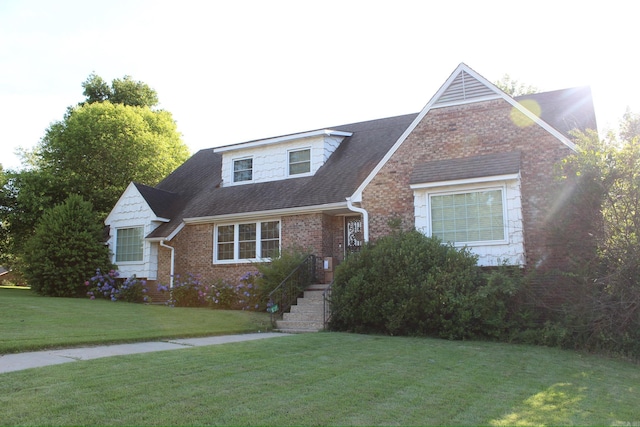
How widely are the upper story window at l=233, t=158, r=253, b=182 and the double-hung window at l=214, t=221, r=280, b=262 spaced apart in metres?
2.36

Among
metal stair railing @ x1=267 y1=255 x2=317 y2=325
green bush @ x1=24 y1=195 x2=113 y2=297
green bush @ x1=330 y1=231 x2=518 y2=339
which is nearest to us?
green bush @ x1=330 y1=231 x2=518 y2=339

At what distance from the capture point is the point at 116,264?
69.1 feet

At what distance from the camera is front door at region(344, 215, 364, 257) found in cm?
1658

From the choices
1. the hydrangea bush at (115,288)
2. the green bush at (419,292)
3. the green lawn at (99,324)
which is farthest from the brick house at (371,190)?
the green lawn at (99,324)

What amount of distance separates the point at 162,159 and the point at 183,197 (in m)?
9.47

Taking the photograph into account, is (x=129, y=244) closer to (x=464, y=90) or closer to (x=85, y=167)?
(x=85, y=167)

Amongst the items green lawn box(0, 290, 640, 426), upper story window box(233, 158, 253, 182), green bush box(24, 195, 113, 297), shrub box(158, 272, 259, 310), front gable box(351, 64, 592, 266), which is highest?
upper story window box(233, 158, 253, 182)

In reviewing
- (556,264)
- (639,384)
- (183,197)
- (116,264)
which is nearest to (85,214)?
(116,264)

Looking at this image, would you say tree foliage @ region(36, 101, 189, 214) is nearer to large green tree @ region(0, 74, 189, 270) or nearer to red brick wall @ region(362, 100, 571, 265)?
large green tree @ region(0, 74, 189, 270)

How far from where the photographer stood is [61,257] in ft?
65.8

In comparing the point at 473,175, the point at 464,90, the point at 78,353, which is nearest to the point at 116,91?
the point at 464,90

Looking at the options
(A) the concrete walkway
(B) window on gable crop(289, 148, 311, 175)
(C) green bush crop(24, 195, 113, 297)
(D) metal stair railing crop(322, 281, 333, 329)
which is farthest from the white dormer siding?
(A) the concrete walkway

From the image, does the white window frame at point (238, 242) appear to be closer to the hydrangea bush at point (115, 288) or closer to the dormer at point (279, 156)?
the dormer at point (279, 156)

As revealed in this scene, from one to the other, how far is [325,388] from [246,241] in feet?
42.1
